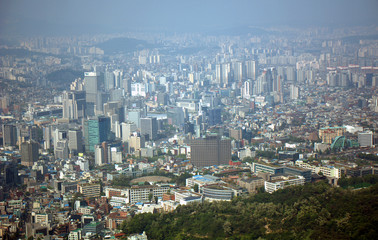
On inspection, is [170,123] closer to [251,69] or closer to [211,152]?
[211,152]

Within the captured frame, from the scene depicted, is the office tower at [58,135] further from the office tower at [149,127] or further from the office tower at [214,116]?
the office tower at [214,116]

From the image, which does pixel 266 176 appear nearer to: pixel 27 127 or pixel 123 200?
pixel 123 200

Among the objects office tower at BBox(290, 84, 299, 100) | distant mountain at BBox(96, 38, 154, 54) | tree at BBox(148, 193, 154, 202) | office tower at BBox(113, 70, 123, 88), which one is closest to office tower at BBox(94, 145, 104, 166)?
tree at BBox(148, 193, 154, 202)

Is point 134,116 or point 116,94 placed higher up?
point 116,94

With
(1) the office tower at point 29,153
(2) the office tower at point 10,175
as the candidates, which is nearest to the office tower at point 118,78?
(1) the office tower at point 29,153

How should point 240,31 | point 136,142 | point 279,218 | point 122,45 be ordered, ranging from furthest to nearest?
point 122,45 → point 240,31 → point 136,142 → point 279,218

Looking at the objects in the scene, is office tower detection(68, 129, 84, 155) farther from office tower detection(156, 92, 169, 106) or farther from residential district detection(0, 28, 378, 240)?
office tower detection(156, 92, 169, 106)

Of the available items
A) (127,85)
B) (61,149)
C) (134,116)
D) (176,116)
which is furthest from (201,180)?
(127,85)
